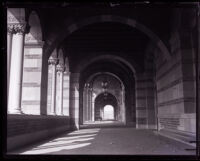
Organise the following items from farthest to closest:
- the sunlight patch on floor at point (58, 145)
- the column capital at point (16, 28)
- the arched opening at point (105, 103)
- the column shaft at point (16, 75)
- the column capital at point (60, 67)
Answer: the arched opening at point (105, 103) → the column capital at point (60, 67) → the column capital at point (16, 28) → the column shaft at point (16, 75) → the sunlight patch on floor at point (58, 145)

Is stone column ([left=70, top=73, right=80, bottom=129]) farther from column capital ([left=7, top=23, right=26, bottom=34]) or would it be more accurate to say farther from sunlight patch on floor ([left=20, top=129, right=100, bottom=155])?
column capital ([left=7, top=23, right=26, bottom=34])

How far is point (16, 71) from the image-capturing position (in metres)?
7.23

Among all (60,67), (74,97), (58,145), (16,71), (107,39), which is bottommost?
(58,145)

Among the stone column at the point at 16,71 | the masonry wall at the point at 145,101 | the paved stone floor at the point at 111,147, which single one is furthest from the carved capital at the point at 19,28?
the masonry wall at the point at 145,101

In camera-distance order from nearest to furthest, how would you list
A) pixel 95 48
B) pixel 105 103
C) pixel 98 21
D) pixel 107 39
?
pixel 98 21 → pixel 107 39 → pixel 95 48 → pixel 105 103

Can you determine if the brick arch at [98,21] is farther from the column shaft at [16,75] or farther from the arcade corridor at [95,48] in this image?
the column shaft at [16,75]

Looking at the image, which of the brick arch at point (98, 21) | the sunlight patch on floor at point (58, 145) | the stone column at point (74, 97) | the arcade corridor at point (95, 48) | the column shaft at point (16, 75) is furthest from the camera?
the stone column at point (74, 97)

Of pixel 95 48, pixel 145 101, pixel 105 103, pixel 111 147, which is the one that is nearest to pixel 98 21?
pixel 111 147

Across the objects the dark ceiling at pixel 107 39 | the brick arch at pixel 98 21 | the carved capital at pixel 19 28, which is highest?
the dark ceiling at pixel 107 39

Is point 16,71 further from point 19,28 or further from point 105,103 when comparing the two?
point 105,103

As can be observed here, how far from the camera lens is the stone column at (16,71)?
23.3 ft

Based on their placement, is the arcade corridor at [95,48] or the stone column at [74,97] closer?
the arcade corridor at [95,48]

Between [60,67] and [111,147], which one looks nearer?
[111,147]

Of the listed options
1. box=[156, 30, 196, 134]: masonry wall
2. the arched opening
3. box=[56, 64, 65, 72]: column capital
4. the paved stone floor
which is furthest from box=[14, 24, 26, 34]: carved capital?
the arched opening
